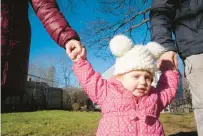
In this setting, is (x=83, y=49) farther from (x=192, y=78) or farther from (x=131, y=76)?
(x=192, y=78)

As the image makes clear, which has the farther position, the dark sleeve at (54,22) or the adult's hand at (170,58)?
the adult's hand at (170,58)

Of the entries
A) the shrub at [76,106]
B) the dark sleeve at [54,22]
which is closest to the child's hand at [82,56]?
the dark sleeve at [54,22]

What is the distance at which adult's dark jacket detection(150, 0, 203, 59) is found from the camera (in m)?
2.45

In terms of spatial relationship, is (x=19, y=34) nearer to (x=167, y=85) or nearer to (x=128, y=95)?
(x=128, y=95)

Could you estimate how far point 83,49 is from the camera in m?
2.21

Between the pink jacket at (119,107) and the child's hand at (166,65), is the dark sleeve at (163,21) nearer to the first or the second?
the child's hand at (166,65)

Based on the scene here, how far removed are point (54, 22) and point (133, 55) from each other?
0.69m

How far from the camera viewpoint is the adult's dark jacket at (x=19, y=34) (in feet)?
6.66

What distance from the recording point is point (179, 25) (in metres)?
2.59

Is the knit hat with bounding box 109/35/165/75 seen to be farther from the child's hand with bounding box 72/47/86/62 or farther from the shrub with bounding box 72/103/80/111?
the shrub with bounding box 72/103/80/111

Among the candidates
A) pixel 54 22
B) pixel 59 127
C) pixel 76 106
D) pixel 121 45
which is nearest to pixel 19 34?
pixel 54 22

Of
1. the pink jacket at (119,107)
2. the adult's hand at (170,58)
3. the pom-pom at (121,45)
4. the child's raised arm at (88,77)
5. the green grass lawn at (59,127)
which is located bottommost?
the green grass lawn at (59,127)

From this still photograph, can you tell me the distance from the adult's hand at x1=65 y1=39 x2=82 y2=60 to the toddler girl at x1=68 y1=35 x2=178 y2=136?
0.07 ft

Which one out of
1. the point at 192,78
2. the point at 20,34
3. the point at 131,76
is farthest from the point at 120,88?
the point at 20,34
